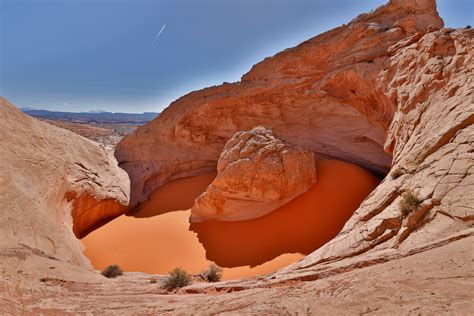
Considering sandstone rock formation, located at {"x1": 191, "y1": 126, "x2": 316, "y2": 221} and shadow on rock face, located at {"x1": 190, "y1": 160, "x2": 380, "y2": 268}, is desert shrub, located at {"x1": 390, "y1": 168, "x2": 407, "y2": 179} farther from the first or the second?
sandstone rock formation, located at {"x1": 191, "y1": 126, "x2": 316, "y2": 221}

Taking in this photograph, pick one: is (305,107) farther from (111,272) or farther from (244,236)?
(111,272)

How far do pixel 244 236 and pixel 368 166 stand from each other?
285 inches

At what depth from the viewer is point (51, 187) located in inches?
341

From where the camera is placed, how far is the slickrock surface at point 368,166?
2.81m

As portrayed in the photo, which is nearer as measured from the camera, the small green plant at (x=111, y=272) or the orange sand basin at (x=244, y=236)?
the small green plant at (x=111, y=272)

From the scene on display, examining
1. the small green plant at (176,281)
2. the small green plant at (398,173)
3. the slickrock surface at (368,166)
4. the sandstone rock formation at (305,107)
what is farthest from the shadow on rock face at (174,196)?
Answer: the small green plant at (398,173)

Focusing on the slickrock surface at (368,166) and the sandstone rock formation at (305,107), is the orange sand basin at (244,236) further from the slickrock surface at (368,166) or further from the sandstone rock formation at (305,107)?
the sandstone rock formation at (305,107)

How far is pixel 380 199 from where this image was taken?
5.59 metres

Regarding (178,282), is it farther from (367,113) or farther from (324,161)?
(367,113)

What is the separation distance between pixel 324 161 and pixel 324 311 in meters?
10.1

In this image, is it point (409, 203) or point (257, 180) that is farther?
point (257, 180)

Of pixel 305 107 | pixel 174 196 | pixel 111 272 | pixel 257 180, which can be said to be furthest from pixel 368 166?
pixel 111 272

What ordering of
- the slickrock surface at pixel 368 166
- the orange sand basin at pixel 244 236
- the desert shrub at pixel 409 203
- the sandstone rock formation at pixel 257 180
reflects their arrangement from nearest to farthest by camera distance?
the slickrock surface at pixel 368 166 < the desert shrub at pixel 409 203 < the orange sand basin at pixel 244 236 < the sandstone rock formation at pixel 257 180

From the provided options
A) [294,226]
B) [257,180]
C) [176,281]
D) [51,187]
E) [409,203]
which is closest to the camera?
[409,203]
